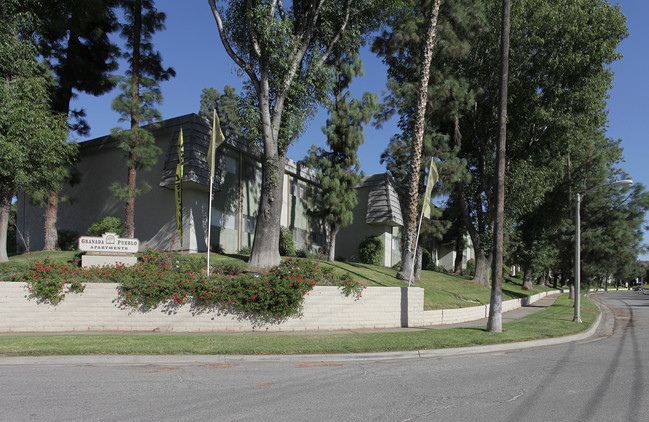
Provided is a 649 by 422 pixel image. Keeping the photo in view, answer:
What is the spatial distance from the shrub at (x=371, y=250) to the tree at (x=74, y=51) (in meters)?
16.5

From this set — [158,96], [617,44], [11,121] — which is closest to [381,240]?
[158,96]

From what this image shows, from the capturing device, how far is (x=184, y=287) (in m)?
12.0

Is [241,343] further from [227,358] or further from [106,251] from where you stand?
[106,251]

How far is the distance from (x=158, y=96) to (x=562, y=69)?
21791 millimetres

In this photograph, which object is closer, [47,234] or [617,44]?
[47,234]

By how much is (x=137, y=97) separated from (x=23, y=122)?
5.05 meters


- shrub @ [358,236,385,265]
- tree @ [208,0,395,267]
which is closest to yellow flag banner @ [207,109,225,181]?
tree @ [208,0,395,267]

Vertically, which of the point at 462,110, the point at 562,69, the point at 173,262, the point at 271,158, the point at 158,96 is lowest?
the point at 173,262

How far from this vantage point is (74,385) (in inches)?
260

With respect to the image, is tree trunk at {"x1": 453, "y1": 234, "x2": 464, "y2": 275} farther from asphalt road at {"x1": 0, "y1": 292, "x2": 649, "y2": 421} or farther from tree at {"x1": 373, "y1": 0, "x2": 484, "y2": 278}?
asphalt road at {"x1": 0, "y1": 292, "x2": 649, "y2": 421}

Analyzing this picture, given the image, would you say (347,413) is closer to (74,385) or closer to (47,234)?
(74,385)

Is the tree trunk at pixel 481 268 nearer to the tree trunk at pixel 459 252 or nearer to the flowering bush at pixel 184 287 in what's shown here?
the tree trunk at pixel 459 252

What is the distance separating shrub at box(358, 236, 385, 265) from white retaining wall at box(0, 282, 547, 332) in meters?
12.3

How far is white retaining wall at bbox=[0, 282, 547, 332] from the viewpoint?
37.1 ft
